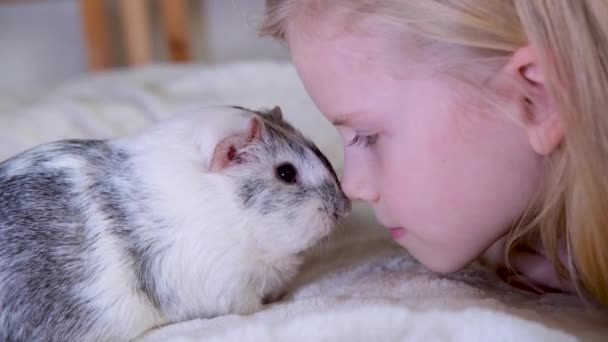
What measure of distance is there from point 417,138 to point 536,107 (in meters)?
0.14

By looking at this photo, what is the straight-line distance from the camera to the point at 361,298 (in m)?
0.86

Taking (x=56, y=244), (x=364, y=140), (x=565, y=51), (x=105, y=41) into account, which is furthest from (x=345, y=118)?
(x=105, y=41)

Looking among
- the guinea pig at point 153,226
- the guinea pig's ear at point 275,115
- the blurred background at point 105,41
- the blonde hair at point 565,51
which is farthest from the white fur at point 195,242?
the blurred background at point 105,41

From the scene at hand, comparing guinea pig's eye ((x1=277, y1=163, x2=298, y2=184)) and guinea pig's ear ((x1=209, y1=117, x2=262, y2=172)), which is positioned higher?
guinea pig's ear ((x1=209, y1=117, x2=262, y2=172))

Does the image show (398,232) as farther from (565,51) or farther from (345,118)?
(565,51)

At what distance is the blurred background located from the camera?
9.78 ft

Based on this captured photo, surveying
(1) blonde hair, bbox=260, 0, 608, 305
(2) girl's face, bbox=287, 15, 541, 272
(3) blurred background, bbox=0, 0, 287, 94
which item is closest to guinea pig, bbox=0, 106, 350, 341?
(2) girl's face, bbox=287, 15, 541, 272

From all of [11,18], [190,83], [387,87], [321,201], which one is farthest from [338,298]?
[11,18]

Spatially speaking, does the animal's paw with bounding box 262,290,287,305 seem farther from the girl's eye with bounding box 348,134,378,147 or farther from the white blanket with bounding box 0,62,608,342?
the girl's eye with bounding box 348,134,378,147

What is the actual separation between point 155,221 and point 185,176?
0.23ft

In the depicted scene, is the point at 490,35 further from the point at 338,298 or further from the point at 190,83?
the point at 190,83

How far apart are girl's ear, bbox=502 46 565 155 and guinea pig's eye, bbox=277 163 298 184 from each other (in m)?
0.32

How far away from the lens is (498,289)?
1009mm

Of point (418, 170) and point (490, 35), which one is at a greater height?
point (490, 35)
